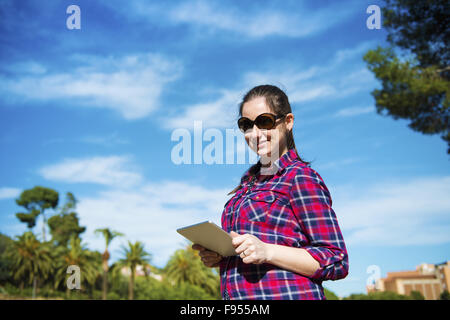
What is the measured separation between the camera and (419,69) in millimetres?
17578

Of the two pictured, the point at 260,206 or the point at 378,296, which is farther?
the point at 378,296

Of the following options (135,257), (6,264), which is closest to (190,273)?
(135,257)

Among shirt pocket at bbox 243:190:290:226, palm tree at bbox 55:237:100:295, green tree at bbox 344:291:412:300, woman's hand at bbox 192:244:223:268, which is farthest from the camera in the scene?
palm tree at bbox 55:237:100:295

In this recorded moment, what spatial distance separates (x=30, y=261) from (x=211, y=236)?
74.6 m

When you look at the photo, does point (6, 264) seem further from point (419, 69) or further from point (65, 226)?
point (419, 69)

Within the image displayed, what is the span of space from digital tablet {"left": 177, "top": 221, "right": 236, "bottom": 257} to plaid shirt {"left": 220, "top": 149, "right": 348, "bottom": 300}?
9cm

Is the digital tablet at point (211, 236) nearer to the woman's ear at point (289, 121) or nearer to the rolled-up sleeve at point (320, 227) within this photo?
the rolled-up sleeve at point (320, 227)

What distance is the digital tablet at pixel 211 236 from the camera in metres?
1.93

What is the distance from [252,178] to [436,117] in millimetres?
17580

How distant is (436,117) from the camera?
57.9 ft

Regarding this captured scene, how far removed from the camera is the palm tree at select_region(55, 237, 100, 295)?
233 feet

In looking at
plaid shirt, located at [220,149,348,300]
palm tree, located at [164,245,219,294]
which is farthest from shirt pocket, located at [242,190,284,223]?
palm tree, located at [164,245,219,294]

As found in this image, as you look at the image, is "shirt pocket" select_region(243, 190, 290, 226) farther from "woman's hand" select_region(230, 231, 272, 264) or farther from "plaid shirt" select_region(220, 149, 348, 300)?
"woman's hand" select_region(230, 231, 272, 264)
